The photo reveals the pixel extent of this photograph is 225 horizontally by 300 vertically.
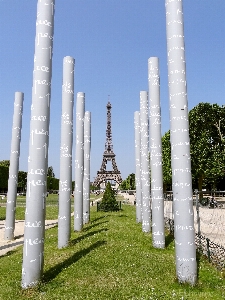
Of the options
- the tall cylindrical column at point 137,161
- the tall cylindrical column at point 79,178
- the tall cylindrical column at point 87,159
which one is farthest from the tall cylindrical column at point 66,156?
the tall cylindrical column at point 87,159

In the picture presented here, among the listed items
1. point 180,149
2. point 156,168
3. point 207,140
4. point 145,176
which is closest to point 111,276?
point 180,149

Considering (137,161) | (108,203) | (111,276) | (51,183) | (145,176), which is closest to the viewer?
(111,276)

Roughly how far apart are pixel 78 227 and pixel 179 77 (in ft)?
36.8

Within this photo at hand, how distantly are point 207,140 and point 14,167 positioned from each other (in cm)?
2674

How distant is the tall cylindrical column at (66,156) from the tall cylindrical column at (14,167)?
513 cm

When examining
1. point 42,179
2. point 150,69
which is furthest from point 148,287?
point 150,69

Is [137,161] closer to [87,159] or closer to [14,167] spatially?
[87,159]

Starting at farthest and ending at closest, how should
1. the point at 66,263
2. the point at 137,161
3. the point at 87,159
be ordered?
the point at 87,159 < the point at 137,161 < the point at 66,263

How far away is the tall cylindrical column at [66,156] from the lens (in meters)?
11.9

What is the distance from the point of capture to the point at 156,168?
38.1ft

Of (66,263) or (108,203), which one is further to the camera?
(108,203)

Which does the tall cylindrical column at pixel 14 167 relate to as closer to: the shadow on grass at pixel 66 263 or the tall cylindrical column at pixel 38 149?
the shadow on grass at pixel 66 263

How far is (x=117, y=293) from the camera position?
21.1 ft

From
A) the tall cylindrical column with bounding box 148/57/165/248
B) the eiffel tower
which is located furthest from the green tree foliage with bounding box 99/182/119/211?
the eiffel tower
